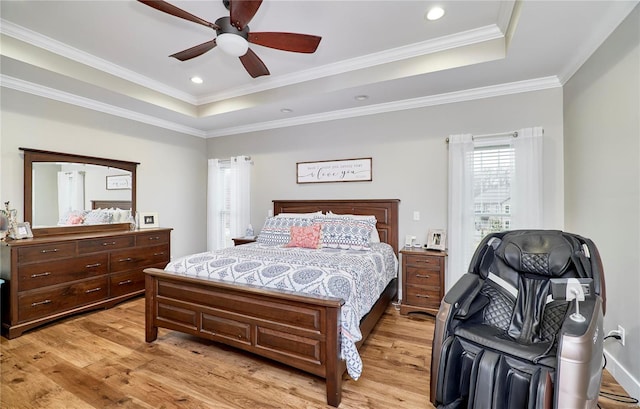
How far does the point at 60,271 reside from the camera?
311cm

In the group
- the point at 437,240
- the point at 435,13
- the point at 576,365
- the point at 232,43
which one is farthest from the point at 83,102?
the point at 576,365

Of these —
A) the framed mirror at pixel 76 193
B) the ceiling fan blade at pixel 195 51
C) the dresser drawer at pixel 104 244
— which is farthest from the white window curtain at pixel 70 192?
the ceiling fan blade at pixel 195 51

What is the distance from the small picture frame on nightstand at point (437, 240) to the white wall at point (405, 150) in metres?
0.12

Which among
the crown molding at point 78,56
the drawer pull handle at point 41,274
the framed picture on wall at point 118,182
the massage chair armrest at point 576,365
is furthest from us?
the framed picture on wall at point 118,182

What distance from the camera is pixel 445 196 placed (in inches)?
141

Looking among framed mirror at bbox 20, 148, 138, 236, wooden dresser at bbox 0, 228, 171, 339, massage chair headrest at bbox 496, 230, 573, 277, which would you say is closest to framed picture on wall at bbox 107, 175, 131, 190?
framed mirror at bbox 20, 148, 138, 236

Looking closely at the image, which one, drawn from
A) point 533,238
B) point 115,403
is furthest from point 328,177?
point 115,403

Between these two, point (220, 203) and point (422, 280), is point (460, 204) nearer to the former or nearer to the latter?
point (422, 280)

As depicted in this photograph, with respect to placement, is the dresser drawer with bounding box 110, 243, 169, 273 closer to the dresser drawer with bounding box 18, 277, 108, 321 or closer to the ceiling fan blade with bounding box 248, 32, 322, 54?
the dresser drawer with bounding box 18, 277, 108, 321

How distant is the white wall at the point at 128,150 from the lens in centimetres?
312

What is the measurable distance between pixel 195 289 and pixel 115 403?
0.87m

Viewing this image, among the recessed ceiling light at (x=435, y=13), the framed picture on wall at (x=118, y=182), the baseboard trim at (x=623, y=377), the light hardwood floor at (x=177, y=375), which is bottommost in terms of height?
the light hardwood floor at (x=177, y=375)

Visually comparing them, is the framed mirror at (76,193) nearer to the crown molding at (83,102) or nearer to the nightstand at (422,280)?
the crown molding at (83,102)

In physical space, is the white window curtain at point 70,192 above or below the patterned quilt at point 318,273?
above
